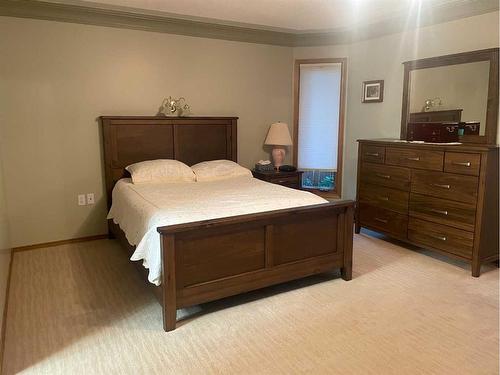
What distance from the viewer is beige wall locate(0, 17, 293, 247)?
3.64 meters

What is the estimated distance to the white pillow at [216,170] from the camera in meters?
4.05

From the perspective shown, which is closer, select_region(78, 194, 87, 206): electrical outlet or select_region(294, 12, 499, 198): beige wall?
select_region(294, 12, 499, 198): beige wall

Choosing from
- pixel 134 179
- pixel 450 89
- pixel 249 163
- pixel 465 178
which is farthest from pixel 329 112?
pixel 134 179

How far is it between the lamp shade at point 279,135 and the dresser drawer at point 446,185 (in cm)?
165

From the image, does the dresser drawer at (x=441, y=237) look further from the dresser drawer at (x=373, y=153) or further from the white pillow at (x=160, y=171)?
the white pillow at (x=160, y=171)

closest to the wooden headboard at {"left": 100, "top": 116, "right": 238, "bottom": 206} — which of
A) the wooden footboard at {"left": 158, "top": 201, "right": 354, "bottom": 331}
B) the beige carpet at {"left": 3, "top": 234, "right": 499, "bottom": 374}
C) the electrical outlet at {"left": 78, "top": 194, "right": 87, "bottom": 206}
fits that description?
Result: the electrical outlet at {"left": 78, "top": 194, "right": 87, "bottom": 206}

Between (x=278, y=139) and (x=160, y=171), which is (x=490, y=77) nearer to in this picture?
(x=278, y=139)

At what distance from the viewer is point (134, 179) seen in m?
3.74

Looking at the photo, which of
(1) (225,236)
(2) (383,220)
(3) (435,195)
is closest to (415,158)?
(3) (435,195)

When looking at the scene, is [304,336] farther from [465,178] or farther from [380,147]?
[380,147]

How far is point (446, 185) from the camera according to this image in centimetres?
334

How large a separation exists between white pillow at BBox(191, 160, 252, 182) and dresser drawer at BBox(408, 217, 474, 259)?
174cm

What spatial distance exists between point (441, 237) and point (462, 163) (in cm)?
67

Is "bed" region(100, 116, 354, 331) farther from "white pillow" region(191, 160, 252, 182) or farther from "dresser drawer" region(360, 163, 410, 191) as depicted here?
"dresser drawer" region(360, 163, 410, 191)
